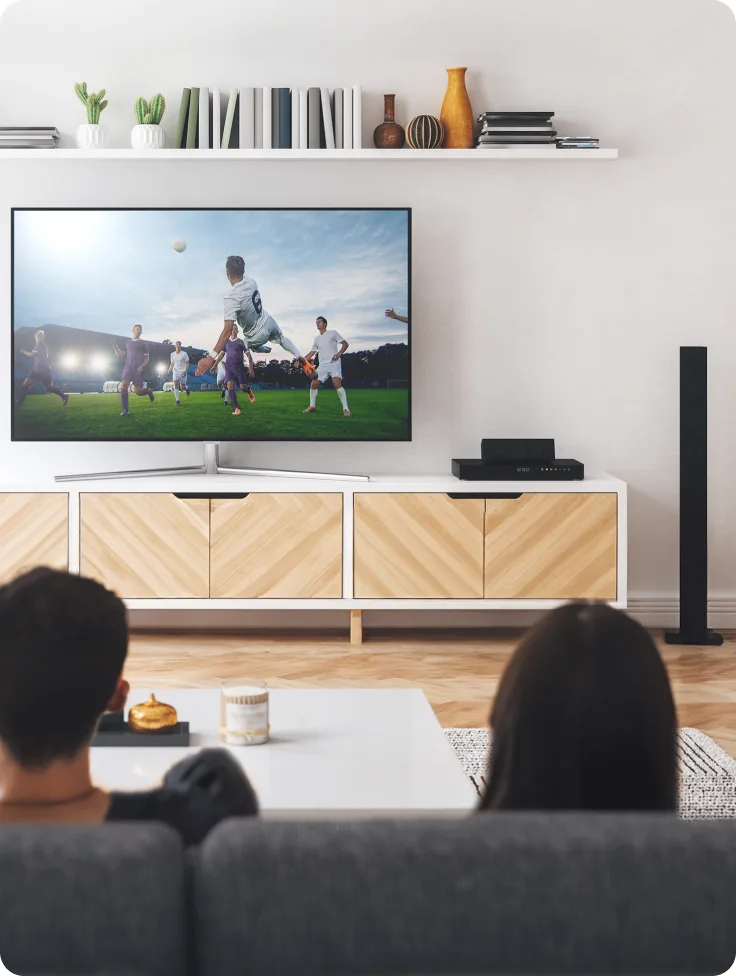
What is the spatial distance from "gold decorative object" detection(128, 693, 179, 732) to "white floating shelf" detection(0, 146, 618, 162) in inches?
119

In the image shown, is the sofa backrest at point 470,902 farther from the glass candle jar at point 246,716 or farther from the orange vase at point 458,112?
the orange vase at point 458,112

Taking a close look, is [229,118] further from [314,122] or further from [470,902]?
[470,902]

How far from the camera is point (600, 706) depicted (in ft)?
3.38

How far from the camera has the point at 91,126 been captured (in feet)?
14.8

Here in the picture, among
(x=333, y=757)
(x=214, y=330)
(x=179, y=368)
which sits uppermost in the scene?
(x=214, y=330)

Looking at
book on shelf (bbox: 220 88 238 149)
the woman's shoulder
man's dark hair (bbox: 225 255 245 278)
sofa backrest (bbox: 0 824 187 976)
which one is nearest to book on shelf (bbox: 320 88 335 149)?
book on shelf (bbox: 220 88 238 149)

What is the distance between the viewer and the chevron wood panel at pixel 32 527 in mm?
4320

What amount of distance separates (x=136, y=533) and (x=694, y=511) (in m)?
2.36

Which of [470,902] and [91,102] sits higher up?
[91,102]

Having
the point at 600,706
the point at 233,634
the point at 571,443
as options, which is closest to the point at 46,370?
the point at 233,634

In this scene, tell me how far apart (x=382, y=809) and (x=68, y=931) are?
0.95m

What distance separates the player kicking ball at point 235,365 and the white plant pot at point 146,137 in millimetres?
854

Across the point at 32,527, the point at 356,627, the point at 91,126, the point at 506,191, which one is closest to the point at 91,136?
the point at 91,126

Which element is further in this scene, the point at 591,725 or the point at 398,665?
the point at 398,665
